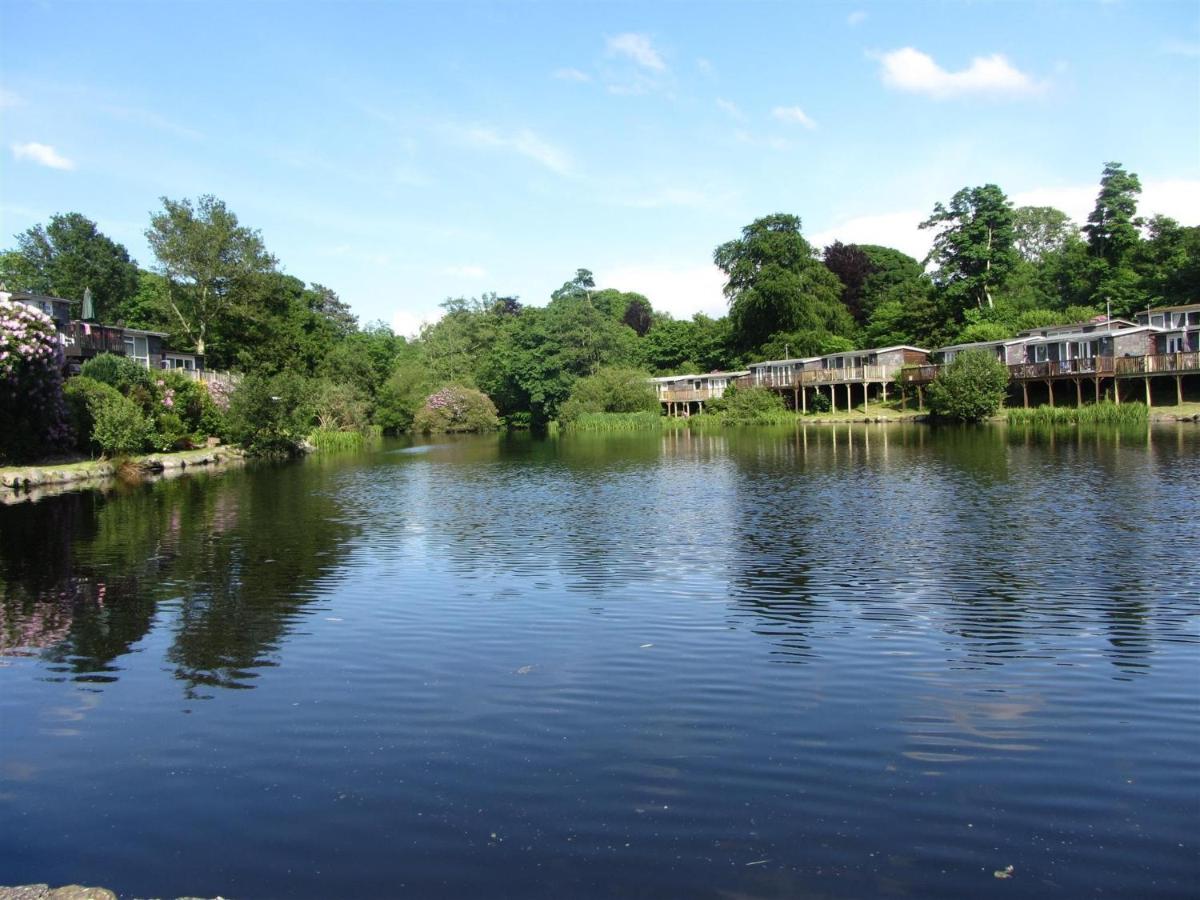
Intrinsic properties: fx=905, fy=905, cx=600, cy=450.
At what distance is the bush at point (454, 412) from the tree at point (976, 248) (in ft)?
149

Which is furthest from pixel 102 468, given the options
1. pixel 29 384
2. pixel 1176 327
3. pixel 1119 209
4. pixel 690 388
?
pixel 1119 209

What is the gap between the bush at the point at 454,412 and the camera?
Answer: 3615 inches

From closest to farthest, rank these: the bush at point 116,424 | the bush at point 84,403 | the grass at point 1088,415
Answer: the bush at point 116,424 → the bush at point 84,403 → the grass at point 1088,415

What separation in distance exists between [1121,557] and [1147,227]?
74.5m

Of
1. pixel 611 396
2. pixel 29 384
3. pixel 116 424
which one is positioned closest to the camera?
pixel 29 384

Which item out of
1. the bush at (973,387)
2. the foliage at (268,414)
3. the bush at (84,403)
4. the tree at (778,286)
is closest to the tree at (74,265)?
the foliage at (268,414)

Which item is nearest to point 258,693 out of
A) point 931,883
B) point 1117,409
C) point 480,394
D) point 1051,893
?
point 931,883

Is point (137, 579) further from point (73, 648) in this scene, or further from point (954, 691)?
point (954, 691)

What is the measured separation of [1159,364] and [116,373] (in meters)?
60.7

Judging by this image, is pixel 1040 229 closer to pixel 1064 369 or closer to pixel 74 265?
pixel 1064 369

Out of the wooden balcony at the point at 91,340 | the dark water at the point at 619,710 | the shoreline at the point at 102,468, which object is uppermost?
the wooden balcony at the point at 91,340

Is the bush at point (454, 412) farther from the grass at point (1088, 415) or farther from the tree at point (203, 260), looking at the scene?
the grass at point (1088, 415)

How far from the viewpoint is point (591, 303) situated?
3853 inches

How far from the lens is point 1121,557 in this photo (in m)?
16.2
